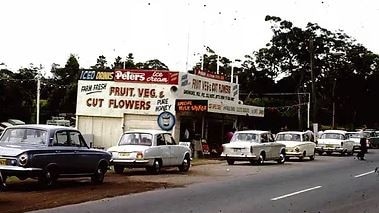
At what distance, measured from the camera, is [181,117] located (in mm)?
38375

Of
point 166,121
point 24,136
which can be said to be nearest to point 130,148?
point 24,136

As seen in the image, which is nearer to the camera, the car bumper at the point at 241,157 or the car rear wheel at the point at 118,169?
the car rear wheel at the point at 118,169

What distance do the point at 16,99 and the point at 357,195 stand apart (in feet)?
162

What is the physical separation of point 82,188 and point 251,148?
1429 cm

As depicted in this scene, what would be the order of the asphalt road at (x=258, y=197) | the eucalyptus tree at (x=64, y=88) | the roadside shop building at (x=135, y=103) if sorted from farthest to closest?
1. the eucalyptus tree at (x=64, y=88)
2. the roadside shop building at (x=135, y=103)
3. the asphalt road at (x=258, y=197)

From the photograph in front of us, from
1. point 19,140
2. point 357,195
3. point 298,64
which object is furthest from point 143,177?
point 298,64

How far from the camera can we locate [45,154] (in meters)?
16.8

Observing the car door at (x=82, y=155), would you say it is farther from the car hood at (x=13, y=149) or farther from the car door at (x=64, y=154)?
the car hood at (x=13, y=149)

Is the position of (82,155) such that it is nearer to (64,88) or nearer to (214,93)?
(214,93)

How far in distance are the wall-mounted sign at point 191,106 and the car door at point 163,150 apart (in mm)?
11839

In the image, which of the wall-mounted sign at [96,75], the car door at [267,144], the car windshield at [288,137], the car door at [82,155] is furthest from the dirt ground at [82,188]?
the wall-mounted sign at [96,75]

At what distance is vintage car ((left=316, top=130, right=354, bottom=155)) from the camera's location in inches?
1761

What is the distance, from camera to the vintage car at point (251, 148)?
31281 mm

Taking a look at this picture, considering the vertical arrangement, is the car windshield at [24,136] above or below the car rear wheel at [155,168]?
above
